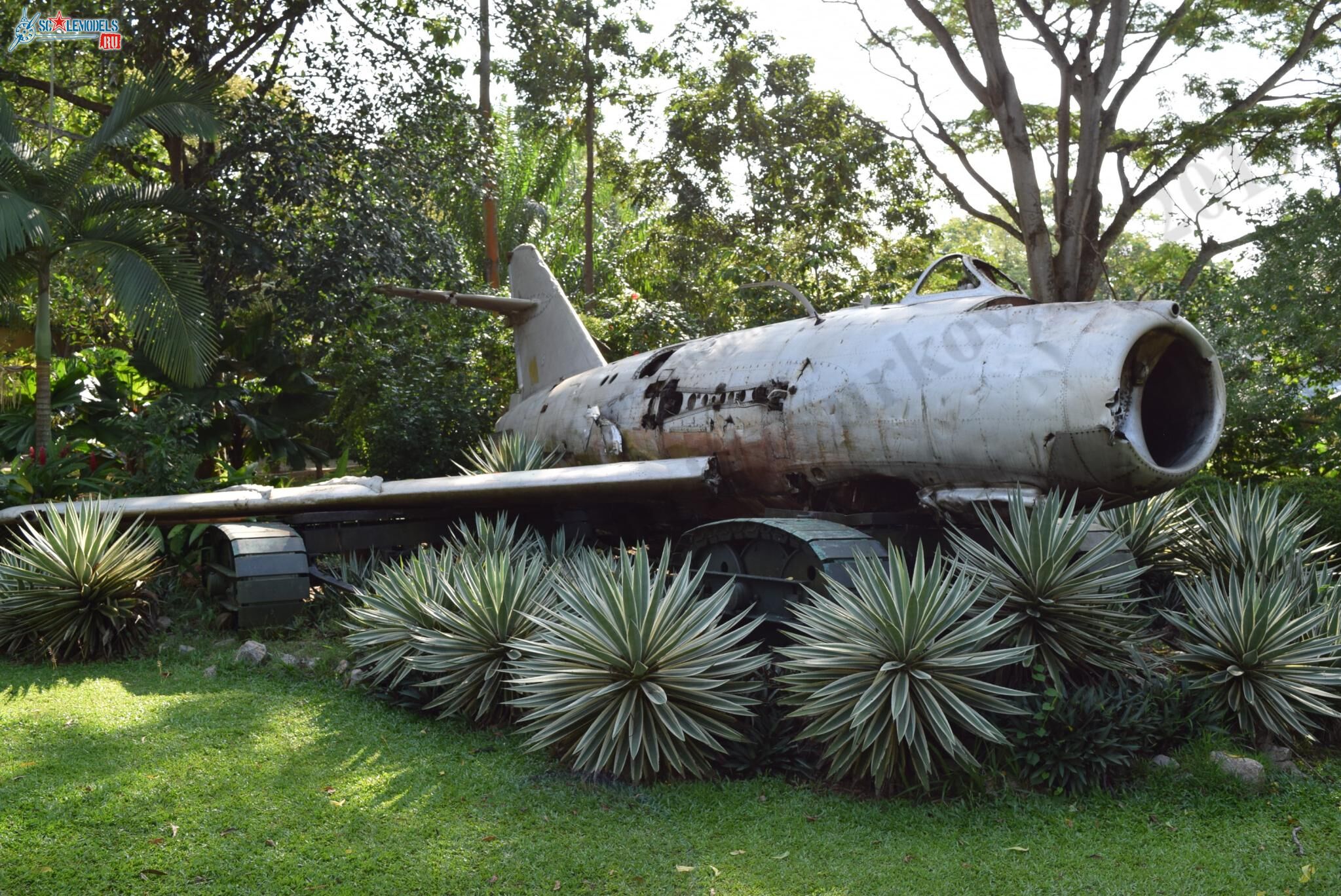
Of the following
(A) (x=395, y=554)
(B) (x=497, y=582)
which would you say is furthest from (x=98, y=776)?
(A) (x=395, y=554)

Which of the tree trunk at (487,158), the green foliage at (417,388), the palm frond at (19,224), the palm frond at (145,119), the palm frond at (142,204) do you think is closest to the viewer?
the palm frond at (19,224)

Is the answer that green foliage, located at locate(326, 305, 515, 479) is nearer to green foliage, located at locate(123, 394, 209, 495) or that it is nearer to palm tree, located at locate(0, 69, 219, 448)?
green foliage, located at locate(123, 394, 209, 495)

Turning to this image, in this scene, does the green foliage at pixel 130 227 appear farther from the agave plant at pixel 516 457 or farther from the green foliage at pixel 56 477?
the agave plant at pixel 516 457

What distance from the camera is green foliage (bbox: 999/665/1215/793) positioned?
18.8ft

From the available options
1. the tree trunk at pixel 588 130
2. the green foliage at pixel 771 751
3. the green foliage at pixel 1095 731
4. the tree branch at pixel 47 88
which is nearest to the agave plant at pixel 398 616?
the green foliage at pixel 771 751

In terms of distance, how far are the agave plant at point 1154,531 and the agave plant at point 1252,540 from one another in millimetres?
155

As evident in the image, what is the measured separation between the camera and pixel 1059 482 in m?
7.08

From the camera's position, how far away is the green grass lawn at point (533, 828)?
15.4 ft

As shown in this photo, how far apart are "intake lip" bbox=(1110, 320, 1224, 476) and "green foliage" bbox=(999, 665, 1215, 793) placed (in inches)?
62.4

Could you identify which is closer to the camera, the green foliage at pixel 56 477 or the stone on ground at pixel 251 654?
the stone on ground at pixel 251 654

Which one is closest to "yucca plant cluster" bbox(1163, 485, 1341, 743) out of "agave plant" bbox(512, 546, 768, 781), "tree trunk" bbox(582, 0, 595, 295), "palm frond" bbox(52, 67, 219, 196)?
"agave plant" bbox(512, 546, 768, 781)

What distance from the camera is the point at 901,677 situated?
5508mm

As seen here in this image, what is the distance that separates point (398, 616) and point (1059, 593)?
460 cm

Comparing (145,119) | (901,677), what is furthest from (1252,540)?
(145,119)
